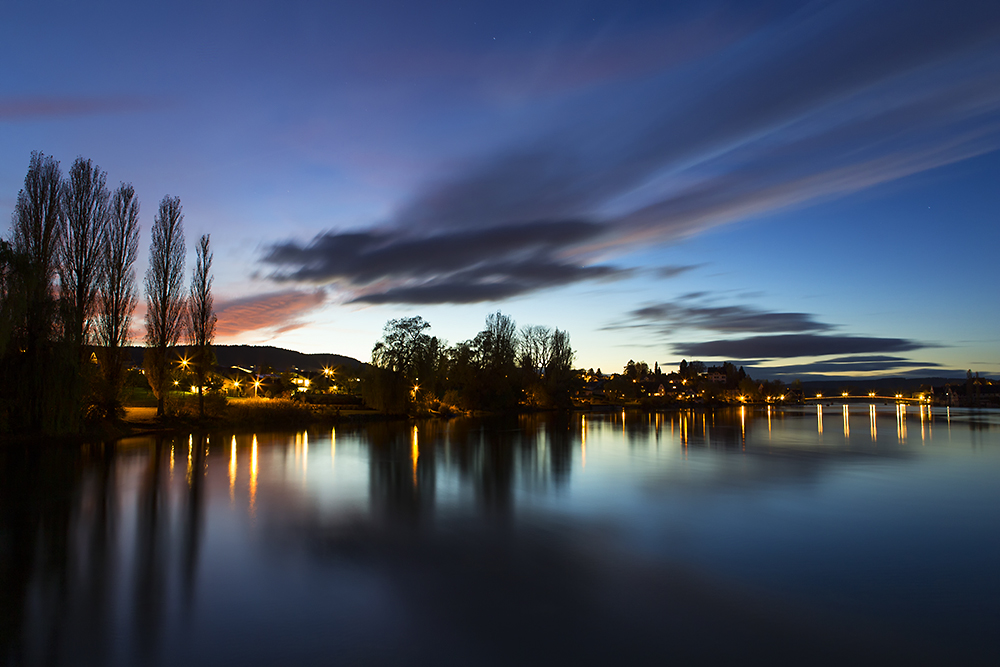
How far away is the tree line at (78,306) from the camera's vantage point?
20188mm

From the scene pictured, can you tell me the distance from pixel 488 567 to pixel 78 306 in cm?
2708

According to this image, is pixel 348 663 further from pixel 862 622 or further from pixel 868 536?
pixel 868 536

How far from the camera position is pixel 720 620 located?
592 cm

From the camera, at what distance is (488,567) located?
778cm

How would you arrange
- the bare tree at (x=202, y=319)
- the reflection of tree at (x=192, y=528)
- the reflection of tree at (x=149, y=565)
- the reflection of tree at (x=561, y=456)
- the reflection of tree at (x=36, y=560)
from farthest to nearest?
the bare tree at (x=202, y=319)
the reflection of tree at (x=561, y=456)
the reflection of tree at (x=192, y=528)
the reflection of tree at (x=149, y=565)
the reflection of tree at (x=36, y=560)

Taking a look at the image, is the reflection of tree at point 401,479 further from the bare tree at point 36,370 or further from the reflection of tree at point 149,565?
the bare tree at point 36,370

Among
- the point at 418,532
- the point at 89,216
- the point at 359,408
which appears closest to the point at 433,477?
the point at 418,532

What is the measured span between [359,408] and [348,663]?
147 ft

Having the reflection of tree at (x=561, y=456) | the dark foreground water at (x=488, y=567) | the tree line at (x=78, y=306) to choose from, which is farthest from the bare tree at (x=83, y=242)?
the reflection of tree at (x=561, y=456)

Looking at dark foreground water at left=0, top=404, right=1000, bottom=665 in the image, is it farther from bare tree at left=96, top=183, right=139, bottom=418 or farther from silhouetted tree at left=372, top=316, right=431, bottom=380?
silhouetted tree at left=372, top=316, right=431, bottom=380

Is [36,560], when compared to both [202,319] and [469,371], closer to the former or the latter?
[202,319]

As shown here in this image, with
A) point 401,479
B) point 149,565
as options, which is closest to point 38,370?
point 401,479

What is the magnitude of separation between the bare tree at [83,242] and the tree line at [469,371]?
21854 mm

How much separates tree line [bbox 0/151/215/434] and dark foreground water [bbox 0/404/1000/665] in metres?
4.62
